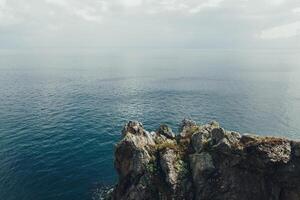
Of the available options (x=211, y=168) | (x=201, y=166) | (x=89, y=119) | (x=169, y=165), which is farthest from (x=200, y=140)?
(x=89, y=119)

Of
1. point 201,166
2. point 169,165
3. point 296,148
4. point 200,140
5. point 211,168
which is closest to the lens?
point 296,148

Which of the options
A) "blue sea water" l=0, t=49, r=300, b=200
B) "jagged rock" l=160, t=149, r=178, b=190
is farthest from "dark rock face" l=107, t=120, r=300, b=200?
"blue sea water" l=0, t=49, r=300, b=200

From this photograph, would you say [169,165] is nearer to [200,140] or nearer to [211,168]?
[211,168]

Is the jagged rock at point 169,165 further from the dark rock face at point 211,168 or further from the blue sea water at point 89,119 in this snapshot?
the blue sea water at point 89,119

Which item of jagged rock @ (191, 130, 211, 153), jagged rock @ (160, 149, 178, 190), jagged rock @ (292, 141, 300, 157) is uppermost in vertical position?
jagged rock @ (292, 141, 300, 157)

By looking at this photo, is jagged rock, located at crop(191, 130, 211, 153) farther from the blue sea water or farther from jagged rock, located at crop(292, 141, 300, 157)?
the blue sea water

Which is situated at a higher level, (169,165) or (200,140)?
(200,140)

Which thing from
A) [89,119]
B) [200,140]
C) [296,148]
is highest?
[296,148]

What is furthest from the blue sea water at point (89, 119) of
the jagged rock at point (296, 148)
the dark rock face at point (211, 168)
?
the jagged rock at point (296, 148)

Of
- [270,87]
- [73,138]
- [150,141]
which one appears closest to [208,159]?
[150,141]
